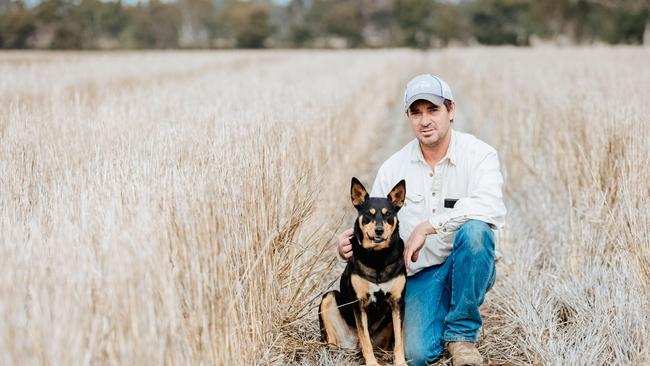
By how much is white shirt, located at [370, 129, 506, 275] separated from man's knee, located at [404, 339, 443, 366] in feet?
1.42

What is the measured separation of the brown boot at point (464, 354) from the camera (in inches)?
133

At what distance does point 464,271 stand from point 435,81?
1.04 meters

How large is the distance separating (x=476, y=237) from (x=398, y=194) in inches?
18.1

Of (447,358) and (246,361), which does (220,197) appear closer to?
(246,361)

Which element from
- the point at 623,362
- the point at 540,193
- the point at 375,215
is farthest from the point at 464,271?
the point at 540,193

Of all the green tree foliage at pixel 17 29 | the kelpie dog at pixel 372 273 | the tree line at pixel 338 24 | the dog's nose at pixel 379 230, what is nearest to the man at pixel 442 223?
the kelpie dog at pixel 372 273

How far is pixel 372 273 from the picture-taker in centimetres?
316

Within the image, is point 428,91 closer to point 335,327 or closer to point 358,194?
point 358,194

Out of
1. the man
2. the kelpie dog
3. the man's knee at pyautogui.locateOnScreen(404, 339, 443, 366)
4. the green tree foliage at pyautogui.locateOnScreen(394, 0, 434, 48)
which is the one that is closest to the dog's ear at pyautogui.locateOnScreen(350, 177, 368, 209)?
the kelpie dog

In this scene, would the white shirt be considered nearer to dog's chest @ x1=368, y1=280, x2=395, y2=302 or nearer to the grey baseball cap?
the grey baseball cap

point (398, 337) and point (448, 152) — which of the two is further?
point (448, 152)

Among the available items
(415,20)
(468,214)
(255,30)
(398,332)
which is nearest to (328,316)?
(398,332)

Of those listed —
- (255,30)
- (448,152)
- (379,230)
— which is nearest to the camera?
(379,230)

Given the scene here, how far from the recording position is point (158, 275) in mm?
2205
